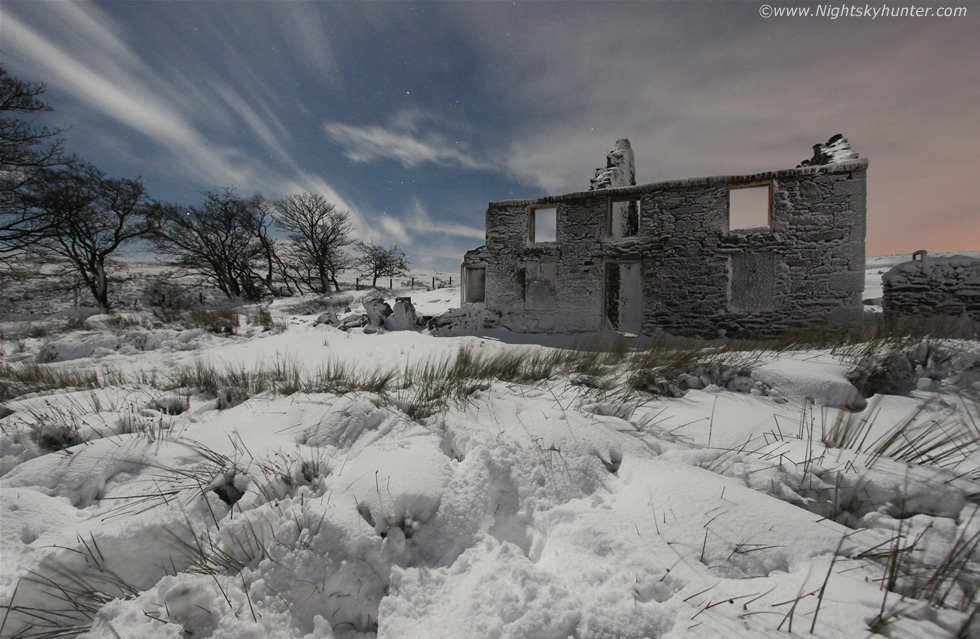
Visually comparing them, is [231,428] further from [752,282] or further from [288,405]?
[752,282]

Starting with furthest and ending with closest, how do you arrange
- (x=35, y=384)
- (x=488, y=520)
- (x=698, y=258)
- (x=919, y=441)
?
(x=698, y=258) < (x=35, y=384) < (x=919, y=441) < (x=488, y=520)

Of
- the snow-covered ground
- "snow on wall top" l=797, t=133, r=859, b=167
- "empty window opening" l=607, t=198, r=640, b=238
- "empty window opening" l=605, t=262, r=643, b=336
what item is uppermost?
"snow on wall top" l=797, t=133, r=859, b=167

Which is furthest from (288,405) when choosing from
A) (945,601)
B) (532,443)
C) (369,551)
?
(945,601)

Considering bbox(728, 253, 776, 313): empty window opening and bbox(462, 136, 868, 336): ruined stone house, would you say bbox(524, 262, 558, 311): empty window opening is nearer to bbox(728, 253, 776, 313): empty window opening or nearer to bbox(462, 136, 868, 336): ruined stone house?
bbox(462, 136, 868, 336): ruined stone house

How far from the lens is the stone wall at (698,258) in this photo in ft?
26.9

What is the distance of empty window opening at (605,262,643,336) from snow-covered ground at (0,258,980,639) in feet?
25.1

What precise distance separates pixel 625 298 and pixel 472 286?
586cm

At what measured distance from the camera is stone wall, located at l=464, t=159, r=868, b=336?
8203mm

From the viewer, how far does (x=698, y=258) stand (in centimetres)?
916

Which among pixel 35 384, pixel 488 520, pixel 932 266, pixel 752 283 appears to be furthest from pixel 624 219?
pixel 35 384

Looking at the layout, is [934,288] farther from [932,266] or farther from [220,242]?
[220,242]

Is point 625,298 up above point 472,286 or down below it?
below

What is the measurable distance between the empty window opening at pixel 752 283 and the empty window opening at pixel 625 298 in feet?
7.48

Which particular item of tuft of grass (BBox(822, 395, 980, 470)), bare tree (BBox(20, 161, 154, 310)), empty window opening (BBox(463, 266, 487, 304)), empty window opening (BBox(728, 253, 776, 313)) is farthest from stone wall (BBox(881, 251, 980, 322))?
bare tree (BBox(20, 161, 154, 310))
